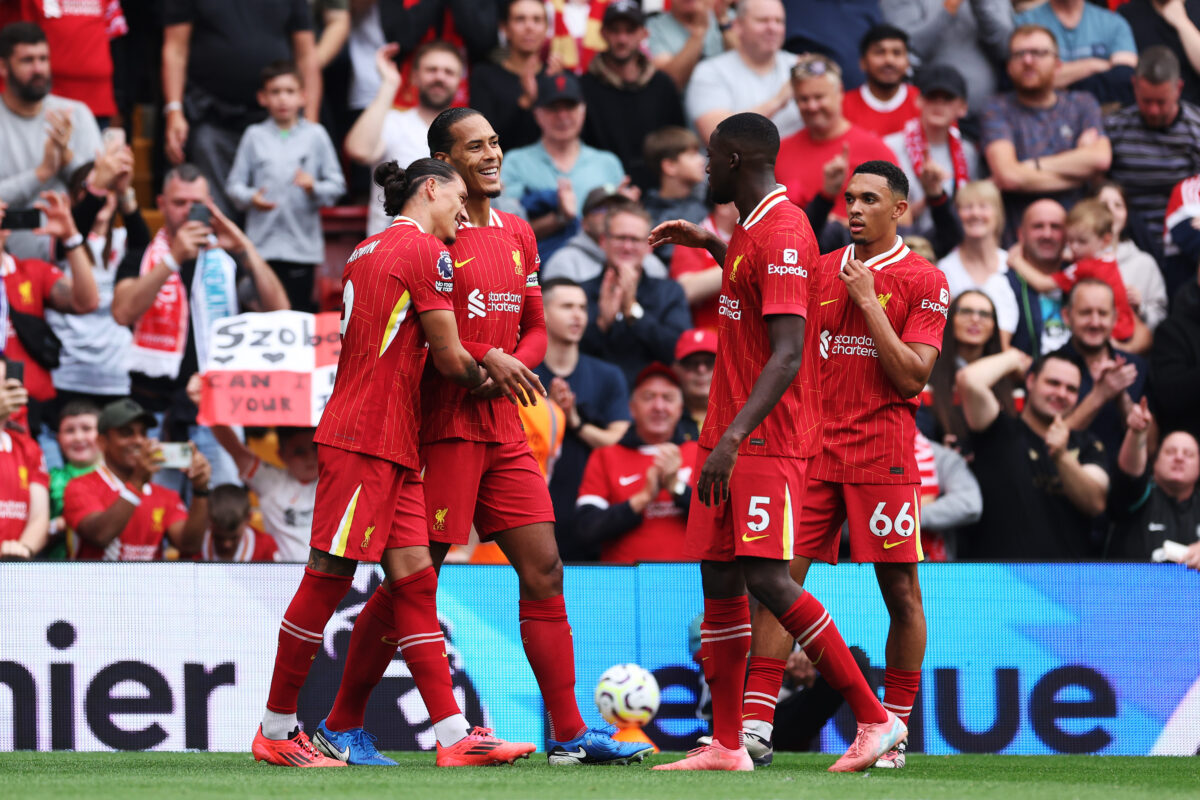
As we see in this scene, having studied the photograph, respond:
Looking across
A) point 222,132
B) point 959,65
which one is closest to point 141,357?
point 222,132

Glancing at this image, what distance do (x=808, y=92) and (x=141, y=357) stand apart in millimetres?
5117

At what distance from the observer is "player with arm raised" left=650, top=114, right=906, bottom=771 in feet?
19.2

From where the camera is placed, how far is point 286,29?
488 inches

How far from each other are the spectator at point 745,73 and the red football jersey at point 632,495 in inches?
148

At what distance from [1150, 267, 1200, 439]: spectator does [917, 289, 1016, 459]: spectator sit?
1.21 meters

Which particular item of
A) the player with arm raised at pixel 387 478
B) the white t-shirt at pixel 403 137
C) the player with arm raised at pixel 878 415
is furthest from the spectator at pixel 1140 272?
the player with arm raised at pixel 387 478

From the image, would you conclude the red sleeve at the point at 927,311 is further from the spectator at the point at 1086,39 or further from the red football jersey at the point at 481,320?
the spectator at the point at 1086,39

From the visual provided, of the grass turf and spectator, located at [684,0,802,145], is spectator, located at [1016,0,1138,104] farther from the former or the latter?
the grass turf

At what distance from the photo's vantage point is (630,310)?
10.7 m

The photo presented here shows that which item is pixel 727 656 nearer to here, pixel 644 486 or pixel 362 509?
pixel 362 509

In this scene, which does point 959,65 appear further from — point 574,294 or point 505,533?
point 505,533

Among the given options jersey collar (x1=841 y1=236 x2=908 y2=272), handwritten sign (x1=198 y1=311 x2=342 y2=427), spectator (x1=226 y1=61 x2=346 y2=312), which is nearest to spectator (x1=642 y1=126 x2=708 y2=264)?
spectator (x1=226 y1=61 x2=346 y2=312)

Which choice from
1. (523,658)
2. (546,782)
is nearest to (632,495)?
(523,658)

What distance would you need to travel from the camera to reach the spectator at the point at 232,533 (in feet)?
30.9
